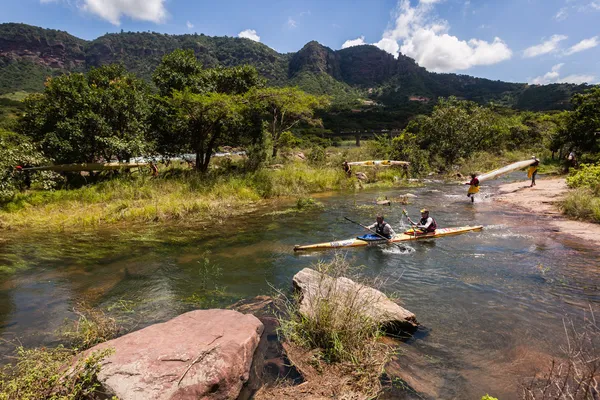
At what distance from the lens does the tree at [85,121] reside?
15.1 metres

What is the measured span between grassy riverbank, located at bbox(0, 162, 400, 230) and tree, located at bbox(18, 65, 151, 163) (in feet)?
5.62

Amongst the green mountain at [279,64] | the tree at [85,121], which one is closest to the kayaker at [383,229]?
the tree at [85,121]

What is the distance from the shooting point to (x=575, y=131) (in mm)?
21344

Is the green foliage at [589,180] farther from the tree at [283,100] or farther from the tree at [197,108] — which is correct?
the tree at [197,108]

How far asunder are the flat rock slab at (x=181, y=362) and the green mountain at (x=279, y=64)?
278 feet

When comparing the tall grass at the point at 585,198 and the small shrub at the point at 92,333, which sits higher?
the tall grass at the point at 585,198

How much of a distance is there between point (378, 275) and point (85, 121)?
15.3 meters

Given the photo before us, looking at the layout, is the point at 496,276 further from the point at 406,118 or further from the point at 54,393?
the point at 406,118

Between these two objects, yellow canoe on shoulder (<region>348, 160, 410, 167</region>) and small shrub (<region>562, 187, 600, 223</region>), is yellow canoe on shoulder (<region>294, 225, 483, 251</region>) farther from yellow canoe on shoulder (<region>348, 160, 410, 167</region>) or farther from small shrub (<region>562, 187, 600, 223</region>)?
yellow canoe on shoulder (<region>348, 160, 410, 167</region>)

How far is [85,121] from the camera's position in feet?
50.2

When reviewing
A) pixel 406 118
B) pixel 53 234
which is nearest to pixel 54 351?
pixel 53 234

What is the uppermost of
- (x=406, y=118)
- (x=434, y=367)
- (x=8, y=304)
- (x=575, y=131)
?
(x=406, y=118)

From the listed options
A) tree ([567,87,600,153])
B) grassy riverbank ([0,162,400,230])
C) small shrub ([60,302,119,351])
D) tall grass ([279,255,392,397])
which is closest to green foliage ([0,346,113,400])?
small shrub ([60,302,119,351])

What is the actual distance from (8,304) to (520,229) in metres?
15.4
